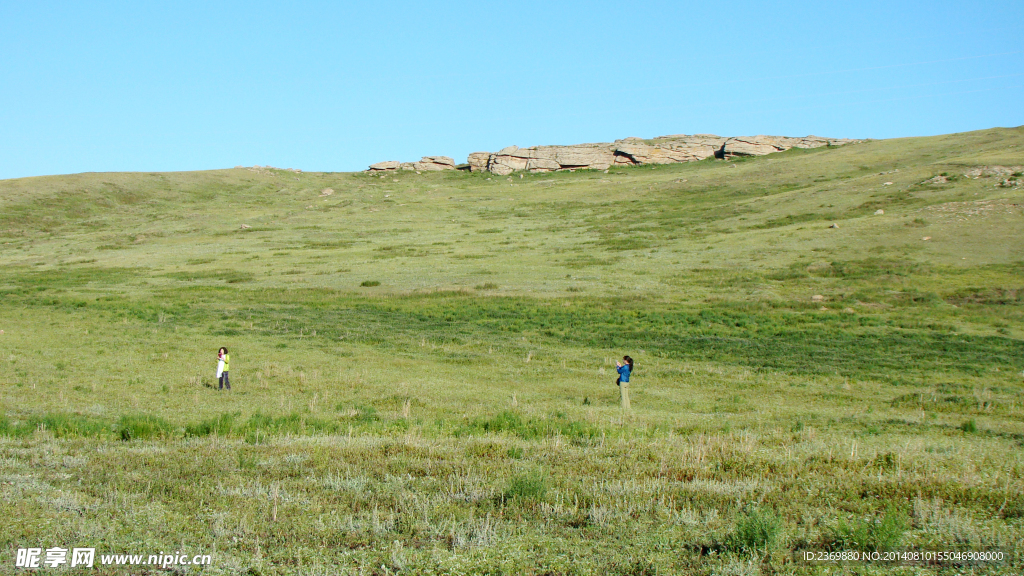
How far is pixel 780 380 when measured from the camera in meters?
21.7

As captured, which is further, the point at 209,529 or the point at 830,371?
the point at 830,371

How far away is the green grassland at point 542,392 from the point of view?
6746 mm

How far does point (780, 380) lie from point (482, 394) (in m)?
9.84

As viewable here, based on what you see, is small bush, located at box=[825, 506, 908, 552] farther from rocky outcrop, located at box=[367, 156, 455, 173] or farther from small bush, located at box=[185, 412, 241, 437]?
rocky outcrop, located at box=[367, 156, 455, 173]

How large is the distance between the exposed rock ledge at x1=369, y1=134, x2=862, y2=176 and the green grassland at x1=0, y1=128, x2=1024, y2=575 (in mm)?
54782

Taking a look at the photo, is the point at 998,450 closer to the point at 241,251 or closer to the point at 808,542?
the point at 808,542

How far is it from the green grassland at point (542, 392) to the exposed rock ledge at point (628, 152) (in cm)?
5478

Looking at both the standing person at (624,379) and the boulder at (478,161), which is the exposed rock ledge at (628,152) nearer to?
the boulder at (478,161)

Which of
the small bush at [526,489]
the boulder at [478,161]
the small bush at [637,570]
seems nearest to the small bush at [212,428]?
the small bush at [526,489]

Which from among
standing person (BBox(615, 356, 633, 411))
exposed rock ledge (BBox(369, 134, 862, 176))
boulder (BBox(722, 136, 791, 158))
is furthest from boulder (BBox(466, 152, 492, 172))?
standing person (BBox(615, 356, 633, 411))

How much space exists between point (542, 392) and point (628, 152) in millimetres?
107220

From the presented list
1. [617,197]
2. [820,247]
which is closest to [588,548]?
[820,247]

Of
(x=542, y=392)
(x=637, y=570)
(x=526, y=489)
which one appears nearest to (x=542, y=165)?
(x=542, y=392)

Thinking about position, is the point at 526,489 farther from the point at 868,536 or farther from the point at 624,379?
the point at 624,379
